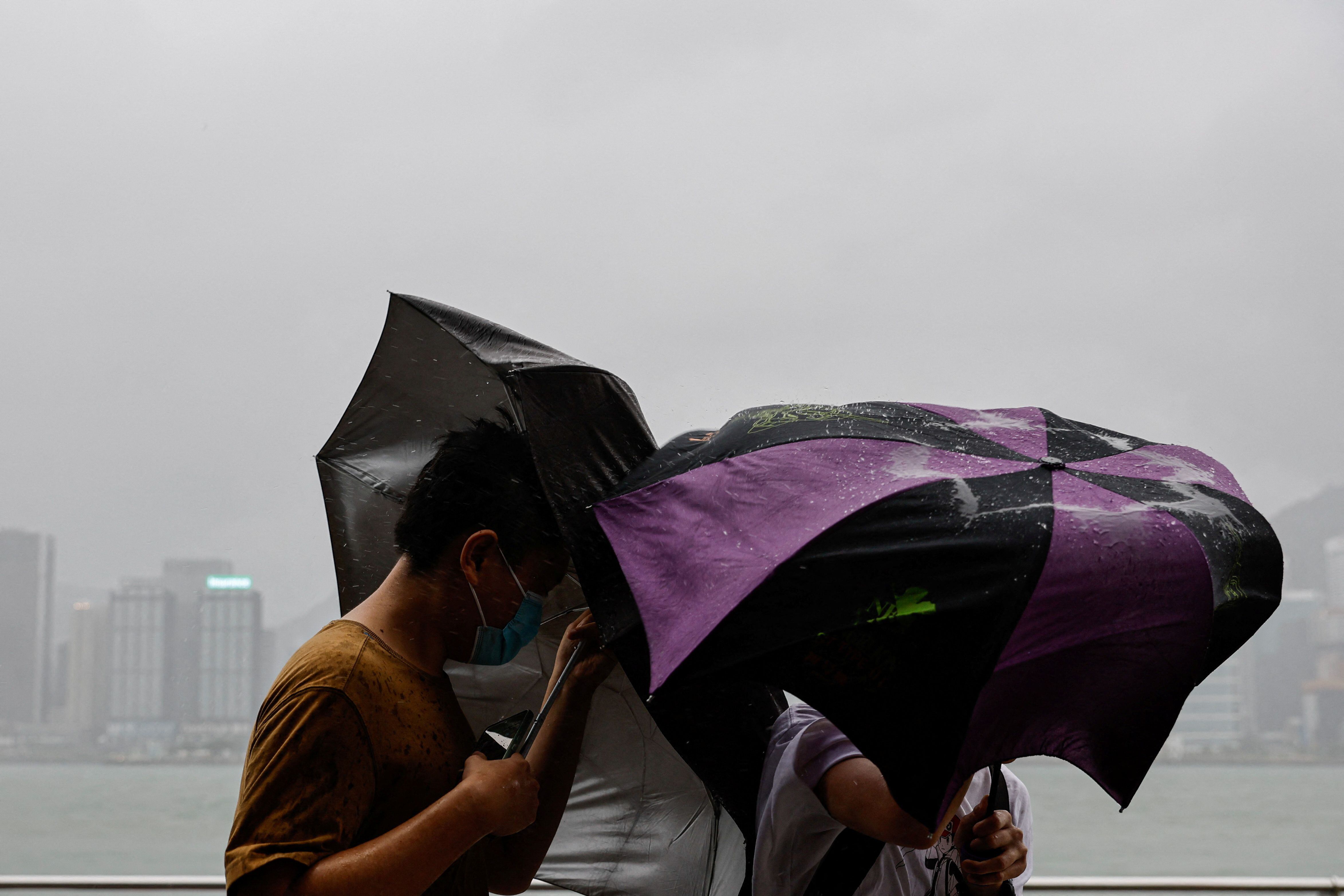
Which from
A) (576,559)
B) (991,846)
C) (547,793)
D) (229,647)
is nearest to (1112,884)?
(991,846)

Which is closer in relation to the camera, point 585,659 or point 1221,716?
point 585,659

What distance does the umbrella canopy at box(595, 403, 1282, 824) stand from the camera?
1131mm

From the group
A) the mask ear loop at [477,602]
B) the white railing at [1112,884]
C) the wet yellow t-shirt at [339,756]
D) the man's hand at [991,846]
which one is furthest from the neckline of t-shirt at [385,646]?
the white railing at [1112,884]

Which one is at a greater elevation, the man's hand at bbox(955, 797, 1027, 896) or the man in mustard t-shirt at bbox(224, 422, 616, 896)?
the man in mustard t-shirt at bbox(224, 422, 616, 896)

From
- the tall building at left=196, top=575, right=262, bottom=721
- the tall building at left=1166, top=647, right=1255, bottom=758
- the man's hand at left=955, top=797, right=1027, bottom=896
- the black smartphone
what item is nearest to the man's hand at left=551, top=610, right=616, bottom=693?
the black smartphone

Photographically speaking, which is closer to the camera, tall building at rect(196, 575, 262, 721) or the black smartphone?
the black smartphone

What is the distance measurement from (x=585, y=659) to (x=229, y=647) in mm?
50611

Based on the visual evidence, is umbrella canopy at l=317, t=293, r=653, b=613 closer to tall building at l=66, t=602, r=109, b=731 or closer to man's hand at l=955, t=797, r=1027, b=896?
man's hand at l=955, t=797, r=1027, b=896

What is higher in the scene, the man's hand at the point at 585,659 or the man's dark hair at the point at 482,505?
the man's dark hair at the point at 482,505

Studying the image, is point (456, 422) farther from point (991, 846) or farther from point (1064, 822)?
point (1064, 822)

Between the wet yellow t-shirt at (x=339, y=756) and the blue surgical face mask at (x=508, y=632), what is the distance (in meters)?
0.11

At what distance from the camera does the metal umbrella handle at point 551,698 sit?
1.57 meters

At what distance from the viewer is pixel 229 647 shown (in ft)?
157

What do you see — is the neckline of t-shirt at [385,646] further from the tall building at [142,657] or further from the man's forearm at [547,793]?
the tall building at [142,657]
